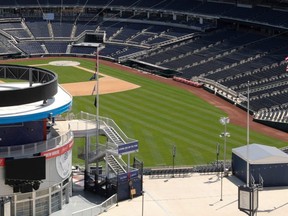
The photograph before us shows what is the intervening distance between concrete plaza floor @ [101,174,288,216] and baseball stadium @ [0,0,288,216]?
0.16 metres

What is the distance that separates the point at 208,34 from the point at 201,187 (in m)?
80.0

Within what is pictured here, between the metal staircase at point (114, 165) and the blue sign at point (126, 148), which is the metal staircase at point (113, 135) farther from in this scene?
the metal staircase at point (114, 165)

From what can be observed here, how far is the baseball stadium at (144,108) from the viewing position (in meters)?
47.6

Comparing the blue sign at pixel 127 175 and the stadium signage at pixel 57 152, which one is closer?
the stadium signage at pixel 57 152

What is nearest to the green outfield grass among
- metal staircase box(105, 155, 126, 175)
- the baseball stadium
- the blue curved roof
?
the baseball stadium

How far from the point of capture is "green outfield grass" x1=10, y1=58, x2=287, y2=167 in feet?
220

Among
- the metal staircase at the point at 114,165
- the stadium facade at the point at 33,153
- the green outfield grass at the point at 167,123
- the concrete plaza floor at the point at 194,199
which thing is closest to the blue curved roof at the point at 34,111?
the stadium facade at the point at 33,153

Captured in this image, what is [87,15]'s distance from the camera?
156625mm

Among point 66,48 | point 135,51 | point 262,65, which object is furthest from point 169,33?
point 262,65

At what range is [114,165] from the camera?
55.8 metres

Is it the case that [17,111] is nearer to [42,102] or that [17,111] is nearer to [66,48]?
[42,102]

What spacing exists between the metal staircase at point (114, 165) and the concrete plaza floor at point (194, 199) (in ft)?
9.10

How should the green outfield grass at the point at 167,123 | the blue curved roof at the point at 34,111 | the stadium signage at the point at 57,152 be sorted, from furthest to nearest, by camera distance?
the green outfield grass at the point at 167,123 < the stadium signage at the point at 57,152 < the blue curved roof at the point at 34,111

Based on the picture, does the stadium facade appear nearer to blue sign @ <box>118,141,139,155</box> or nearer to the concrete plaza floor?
blue sign @ <box>118,141,139,155</box>
